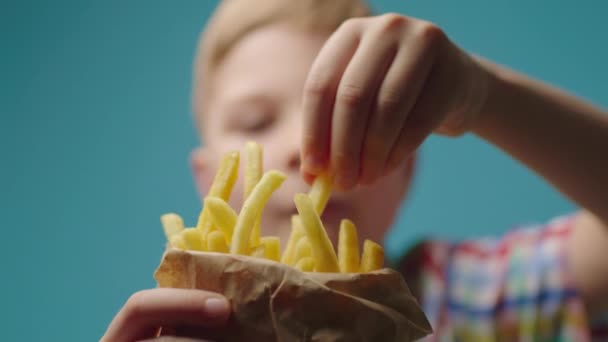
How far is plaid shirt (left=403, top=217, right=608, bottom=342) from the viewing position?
1.29 metres

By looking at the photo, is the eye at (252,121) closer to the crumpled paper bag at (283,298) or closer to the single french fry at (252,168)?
the single french fry at (252,168)

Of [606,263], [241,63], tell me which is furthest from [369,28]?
[606,263]

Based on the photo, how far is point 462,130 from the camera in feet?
2.62

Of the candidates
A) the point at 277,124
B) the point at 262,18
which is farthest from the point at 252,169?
the point at 262,18

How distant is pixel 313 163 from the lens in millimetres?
597

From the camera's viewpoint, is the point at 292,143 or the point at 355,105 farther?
the point at 292,143

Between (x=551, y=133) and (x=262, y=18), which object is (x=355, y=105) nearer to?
(x=551, y=133)

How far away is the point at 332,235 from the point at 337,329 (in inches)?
22.2

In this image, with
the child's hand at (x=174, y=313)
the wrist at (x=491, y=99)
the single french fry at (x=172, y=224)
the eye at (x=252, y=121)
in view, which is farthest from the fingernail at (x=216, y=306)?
the eye at (x=252, y=121)

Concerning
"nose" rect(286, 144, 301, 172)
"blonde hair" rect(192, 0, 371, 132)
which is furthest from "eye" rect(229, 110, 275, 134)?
"blonde hair" rect(192, 0, 371, 132)

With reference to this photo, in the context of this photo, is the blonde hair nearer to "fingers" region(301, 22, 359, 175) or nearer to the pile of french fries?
"fingers" region(301, 22, 359, 175)

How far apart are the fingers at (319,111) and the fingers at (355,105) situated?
1 centimetres

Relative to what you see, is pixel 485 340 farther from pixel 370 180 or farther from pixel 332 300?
pixel 332 300

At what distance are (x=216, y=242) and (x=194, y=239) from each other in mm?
20
